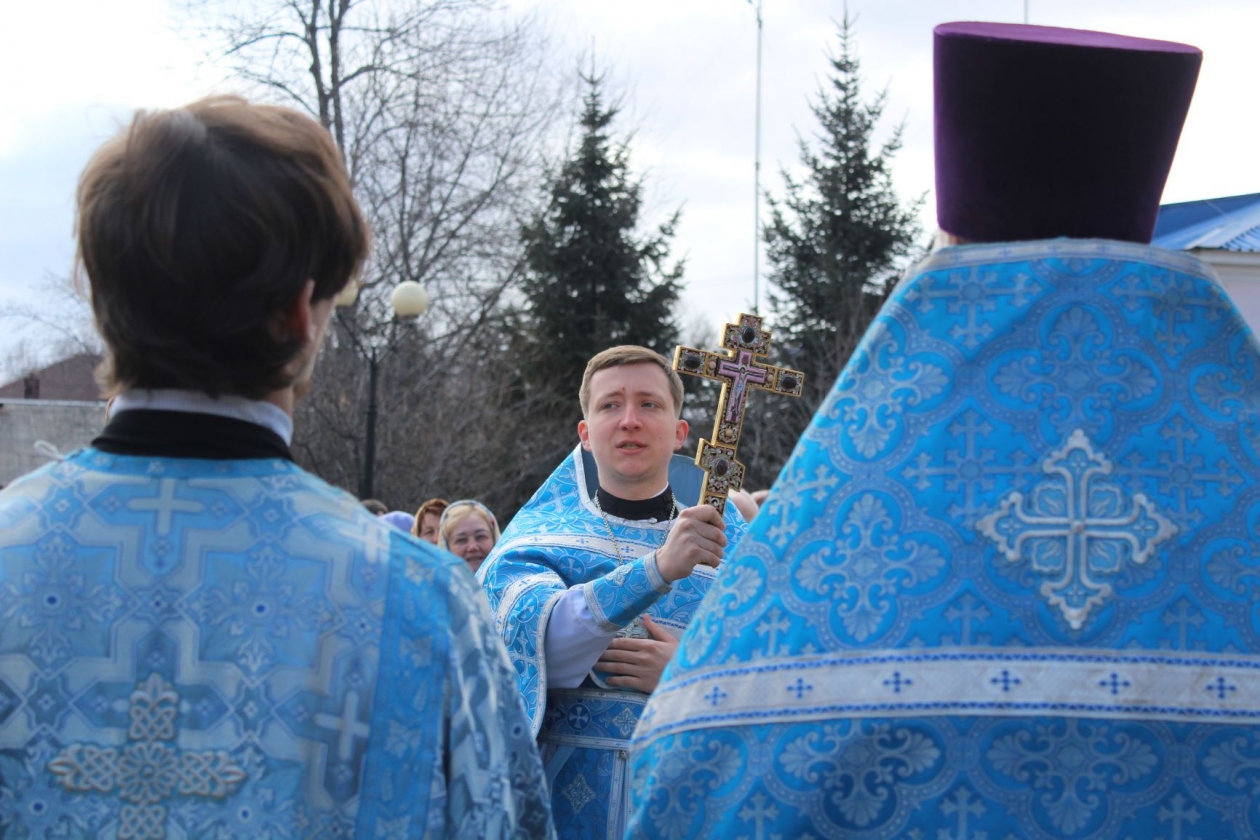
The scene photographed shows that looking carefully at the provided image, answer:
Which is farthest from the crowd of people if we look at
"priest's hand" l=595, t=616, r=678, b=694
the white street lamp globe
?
the white street lamp globe

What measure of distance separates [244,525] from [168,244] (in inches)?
15.4

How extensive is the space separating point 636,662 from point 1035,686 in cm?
206

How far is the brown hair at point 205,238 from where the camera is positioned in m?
1.91

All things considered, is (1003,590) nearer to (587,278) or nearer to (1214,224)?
(1214,224)

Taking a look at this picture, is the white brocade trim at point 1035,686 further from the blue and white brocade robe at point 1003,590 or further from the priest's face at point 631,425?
the priest's face at point 631,425

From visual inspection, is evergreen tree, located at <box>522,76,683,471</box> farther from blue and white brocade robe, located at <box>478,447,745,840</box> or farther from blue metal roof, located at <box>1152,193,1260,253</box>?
blue and white brocade robe, located at <box>478,447,745,840</box>

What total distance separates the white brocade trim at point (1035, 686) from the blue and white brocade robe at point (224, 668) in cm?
54

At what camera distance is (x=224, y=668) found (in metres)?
1.95

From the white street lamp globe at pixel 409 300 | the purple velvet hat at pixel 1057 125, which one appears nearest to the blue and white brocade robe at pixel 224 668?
the purple velvet hat at pixel 1057 125

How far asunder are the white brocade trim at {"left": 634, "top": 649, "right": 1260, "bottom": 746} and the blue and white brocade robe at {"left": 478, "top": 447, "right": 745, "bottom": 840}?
1.65 metres

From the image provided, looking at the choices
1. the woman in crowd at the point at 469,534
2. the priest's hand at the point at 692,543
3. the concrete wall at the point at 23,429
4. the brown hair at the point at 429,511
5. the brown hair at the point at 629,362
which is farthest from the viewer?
the concrete wall at the point at 23,429

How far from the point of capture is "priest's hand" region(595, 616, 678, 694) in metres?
4.10

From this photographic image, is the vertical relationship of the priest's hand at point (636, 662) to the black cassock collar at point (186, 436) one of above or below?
below

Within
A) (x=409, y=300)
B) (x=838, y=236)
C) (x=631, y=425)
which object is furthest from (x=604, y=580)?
(x=838, y=236)
